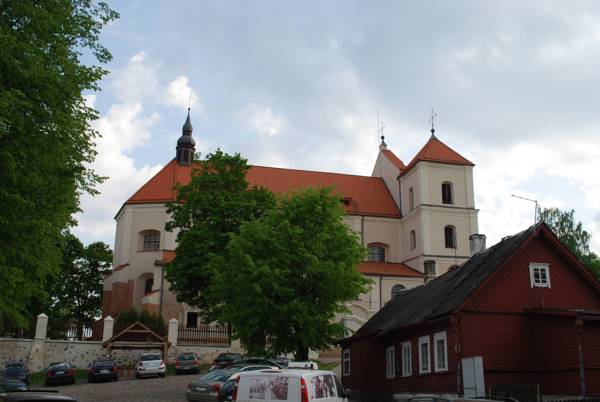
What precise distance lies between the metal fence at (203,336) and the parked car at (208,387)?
18.3 meters

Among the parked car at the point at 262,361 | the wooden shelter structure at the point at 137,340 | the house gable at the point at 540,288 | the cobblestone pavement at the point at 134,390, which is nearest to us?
the house gable at the point at 540,288

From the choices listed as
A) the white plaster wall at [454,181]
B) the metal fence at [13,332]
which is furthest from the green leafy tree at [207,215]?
the white plaster wall at [454,181]

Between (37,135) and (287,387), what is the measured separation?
951 cm

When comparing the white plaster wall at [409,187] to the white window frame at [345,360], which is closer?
the white window frame at [345,360]

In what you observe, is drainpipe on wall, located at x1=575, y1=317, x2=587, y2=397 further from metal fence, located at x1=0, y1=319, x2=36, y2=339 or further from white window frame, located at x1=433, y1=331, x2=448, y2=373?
metal fence, located at x1=0, y1=319, x2=36, y2=339

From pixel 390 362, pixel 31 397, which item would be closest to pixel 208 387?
pixel 390 362

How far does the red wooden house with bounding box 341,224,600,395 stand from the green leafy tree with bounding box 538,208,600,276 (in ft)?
132

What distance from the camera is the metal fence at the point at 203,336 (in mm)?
39844

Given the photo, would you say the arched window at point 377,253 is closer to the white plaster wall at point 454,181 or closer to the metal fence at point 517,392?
the white plaster wall at point 454,181

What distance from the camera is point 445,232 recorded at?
181 feet

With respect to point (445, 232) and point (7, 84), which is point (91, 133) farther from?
point (445, 232)

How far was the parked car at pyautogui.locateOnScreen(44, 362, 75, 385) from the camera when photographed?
94.4ft

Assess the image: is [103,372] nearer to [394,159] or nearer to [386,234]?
[386,234]

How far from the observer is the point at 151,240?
52969 millimetres
